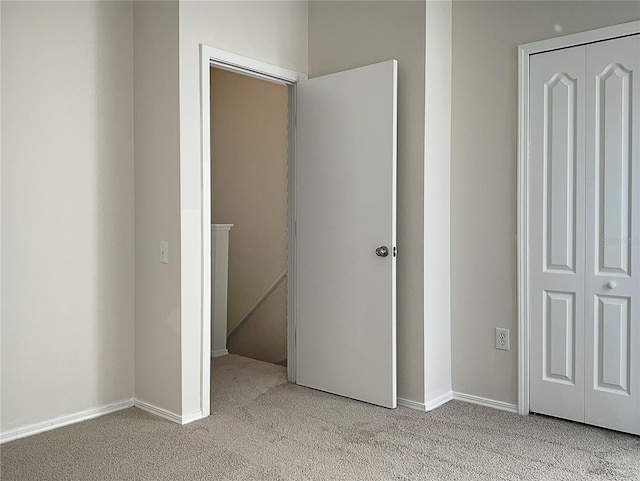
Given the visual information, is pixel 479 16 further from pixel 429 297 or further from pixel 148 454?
pixel 148 454

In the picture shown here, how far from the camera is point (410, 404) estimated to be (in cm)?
333

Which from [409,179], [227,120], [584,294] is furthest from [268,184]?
[584,294]

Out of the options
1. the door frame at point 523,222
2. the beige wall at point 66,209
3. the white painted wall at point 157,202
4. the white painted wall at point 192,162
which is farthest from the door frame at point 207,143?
the door frame at point 523,222

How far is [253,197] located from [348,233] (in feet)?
6.75

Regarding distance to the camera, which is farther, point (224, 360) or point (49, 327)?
point (224, 360)

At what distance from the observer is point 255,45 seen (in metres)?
3.45

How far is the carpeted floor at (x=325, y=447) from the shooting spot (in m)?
2.48

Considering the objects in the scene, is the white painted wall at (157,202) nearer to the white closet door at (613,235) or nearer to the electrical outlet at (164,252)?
the electrical outlet at (164,252)

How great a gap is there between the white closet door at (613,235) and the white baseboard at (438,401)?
0.76m

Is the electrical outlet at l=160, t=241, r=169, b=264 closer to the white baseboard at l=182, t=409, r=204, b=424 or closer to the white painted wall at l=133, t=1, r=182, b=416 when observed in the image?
the white painted wall at l=133, t=1, r=182, b=416

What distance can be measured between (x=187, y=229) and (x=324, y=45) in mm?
1532

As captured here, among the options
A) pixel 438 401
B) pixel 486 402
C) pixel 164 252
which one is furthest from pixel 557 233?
pixel 164 252

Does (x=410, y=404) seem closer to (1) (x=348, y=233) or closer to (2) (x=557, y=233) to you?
(1) (x=348, y=233)

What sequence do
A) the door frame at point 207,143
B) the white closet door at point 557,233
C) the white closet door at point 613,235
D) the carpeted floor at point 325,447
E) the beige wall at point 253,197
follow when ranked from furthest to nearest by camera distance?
the beige wall at point 253,197 → the door frame at point 207,143 → the white closet door at point 557,233 → the white closet door at point 613,235 → the carpeted floor at point 325,447
